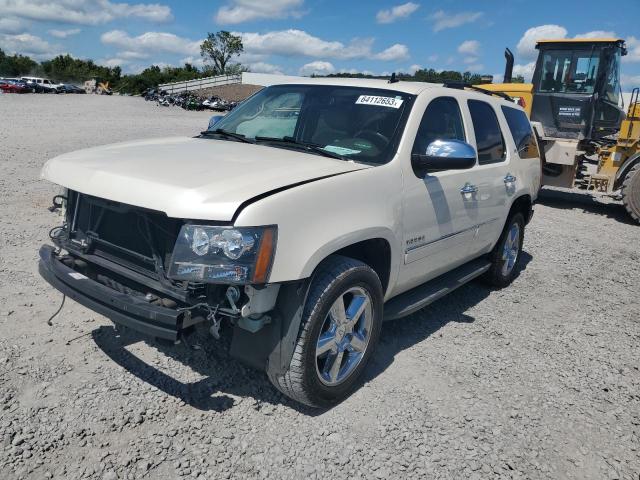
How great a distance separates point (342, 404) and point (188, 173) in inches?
68.2

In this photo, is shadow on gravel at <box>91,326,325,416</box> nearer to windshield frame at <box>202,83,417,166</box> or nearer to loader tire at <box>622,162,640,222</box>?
windshield frame at <box>202,83,417,166</box>

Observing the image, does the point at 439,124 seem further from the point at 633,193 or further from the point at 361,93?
the point at 633,193

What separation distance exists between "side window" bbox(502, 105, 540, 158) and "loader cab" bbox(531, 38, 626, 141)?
5856 millimetres

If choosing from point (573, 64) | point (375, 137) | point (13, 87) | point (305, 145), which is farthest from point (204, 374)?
point (13, 87)

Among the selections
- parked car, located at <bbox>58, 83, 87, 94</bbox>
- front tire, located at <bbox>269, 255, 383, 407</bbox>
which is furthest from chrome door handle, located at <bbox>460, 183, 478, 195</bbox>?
parked car, located at <bbox>58, 83, 87, 94</bbox>

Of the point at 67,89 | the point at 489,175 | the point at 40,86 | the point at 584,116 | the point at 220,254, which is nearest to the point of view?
the point at 220,254

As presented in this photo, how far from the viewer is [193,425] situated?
2986 millimetres

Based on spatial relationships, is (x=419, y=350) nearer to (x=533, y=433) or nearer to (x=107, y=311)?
(x=533, y=433)

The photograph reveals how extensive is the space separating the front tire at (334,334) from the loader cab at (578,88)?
945cm

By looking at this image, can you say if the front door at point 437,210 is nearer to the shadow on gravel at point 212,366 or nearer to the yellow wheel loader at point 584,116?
the shadow on gravel at point 212,366

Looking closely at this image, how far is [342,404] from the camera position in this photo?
3.35m

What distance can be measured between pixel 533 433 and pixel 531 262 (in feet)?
13.5

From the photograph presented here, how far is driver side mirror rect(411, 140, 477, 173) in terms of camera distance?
3498mm

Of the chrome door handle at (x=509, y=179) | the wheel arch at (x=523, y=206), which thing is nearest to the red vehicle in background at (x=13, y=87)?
the wheel arch at (x=523, y=206)
